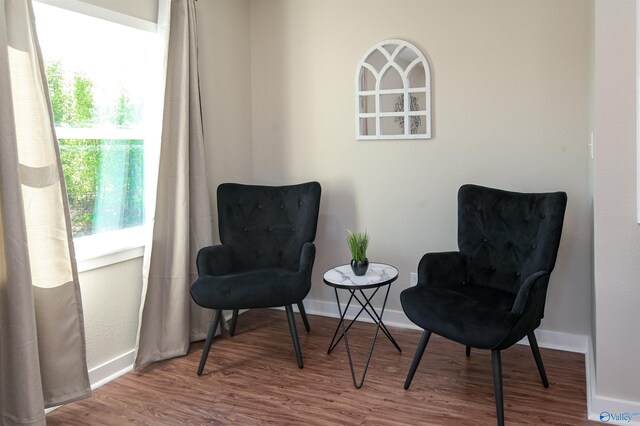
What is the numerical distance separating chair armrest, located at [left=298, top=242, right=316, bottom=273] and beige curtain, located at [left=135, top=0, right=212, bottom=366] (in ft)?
2.21

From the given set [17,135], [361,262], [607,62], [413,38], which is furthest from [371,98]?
[17,135]

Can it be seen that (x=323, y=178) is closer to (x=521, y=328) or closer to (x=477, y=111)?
(x=477, y=111)

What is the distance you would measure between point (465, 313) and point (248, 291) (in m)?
1.12

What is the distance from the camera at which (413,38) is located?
3400 mm

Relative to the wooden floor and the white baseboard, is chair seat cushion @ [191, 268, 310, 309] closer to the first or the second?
the wooden floor

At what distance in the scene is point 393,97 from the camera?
11.4 feet

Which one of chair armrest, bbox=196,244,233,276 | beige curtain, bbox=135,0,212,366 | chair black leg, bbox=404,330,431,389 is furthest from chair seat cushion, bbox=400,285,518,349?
beige curtain, bbox=135,0,212,366

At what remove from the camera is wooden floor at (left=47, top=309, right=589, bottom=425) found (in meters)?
2.44

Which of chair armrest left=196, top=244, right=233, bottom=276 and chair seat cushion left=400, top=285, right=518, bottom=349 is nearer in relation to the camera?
chair seat cushion left=400, top=285, right=518, bottom=349

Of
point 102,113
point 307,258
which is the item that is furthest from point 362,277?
point 102,113

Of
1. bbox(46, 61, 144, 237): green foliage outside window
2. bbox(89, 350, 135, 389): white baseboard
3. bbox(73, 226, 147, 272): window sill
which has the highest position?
bbox(46, 61, 144, 237): green foliage outside window

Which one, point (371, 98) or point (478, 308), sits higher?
point (371, 98)

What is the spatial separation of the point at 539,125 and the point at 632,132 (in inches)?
35.9

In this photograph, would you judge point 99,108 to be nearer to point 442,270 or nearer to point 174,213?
point 174,213
